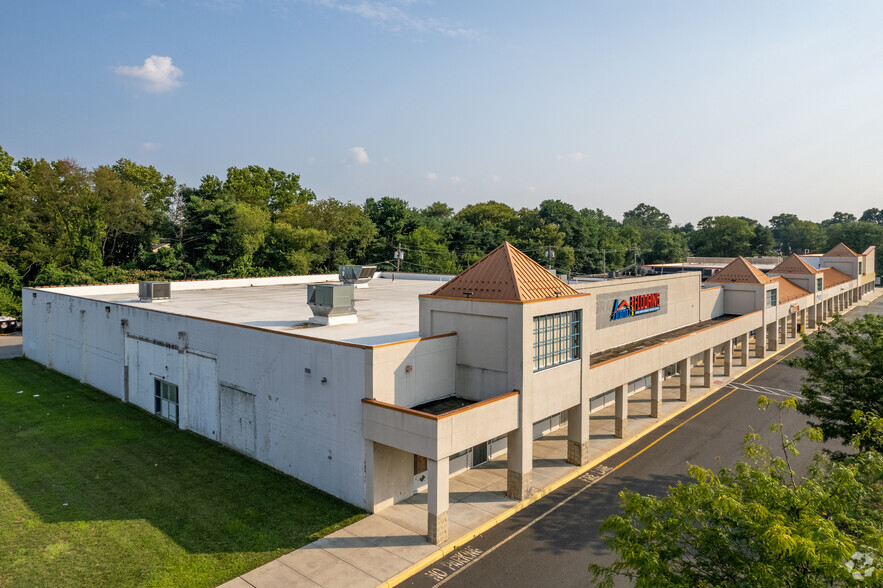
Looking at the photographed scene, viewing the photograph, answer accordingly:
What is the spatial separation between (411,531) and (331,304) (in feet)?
42.5

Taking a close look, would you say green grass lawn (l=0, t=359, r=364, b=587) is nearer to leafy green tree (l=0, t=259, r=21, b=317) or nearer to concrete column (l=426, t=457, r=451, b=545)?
concrete column (l=426, t=457, r=451, b=545)

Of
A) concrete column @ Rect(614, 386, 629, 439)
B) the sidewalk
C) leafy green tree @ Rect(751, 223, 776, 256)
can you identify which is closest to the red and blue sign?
concrete column @ Rect(614, 386, 629, 439)

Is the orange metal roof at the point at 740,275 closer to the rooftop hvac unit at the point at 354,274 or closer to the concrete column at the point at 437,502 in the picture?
the rooftop hvac unit at the point at 354,274

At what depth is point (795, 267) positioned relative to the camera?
6256 centimetres

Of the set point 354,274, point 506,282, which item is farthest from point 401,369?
point 354,274

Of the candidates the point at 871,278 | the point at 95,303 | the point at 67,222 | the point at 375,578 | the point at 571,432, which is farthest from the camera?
the point at 871,278

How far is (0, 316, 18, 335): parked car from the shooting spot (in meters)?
61.5

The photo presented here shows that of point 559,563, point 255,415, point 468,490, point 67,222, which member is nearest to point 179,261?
point 67,222

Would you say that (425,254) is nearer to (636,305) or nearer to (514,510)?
(636,305)

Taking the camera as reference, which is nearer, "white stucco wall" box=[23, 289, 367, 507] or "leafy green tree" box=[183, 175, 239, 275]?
"white stucco wall" box=[23, 289, 367, 507]

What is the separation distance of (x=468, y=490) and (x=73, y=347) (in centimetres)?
3407

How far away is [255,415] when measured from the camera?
26.1 metres

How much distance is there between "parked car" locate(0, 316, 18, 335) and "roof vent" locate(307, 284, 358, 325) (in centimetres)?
5241

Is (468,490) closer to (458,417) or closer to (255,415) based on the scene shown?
(458,417)
